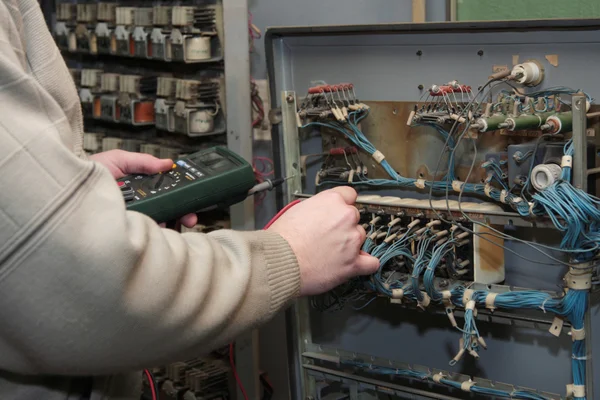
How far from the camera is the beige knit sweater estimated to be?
2.46 feet

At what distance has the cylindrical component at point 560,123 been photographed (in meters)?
1.34

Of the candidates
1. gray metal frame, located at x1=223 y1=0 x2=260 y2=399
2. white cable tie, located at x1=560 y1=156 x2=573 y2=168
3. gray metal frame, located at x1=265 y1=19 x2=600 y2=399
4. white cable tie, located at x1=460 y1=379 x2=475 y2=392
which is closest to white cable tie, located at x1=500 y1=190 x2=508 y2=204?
gray metal frame, located at x1=265 y1=19 x2=600 y2=399

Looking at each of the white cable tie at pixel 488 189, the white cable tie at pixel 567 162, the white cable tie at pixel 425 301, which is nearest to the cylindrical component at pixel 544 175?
the white cable tie at pixel 567 162

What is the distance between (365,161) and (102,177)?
1.00 metres

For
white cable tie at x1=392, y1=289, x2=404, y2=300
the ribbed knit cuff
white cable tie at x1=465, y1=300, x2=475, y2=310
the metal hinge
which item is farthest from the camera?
the metal hinge

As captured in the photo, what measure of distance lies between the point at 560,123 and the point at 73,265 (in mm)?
944

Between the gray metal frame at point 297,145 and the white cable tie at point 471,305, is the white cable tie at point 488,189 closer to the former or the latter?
the gray metal frame at point 297,145

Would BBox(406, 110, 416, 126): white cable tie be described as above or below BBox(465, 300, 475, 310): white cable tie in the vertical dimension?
above

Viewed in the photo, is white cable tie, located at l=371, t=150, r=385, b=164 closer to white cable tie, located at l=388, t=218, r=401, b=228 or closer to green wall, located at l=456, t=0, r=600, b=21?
white cable tie, located at l=388, t=218, r=401, b=228

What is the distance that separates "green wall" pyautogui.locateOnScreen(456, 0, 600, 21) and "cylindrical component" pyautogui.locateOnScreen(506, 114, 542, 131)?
558 mm

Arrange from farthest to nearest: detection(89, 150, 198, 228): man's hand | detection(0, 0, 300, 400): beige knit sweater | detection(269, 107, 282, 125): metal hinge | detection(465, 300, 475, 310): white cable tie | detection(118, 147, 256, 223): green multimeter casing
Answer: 1. detection(269, 107, 282, 125): metal hinge
2. detection(465, 300, 475, 310): white cable tie
3. detection(89, 150, 198, 228): man's hand
4. detection(118, 147, 256, 223): green multimeter casing
5. detection(0, 0, 300, 400): beige knit sweater

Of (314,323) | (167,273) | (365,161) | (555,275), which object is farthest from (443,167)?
(167,273)

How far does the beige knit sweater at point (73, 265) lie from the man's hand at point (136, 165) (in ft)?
1.34

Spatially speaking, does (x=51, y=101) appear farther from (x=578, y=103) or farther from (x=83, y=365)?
(x=578, y=103)
